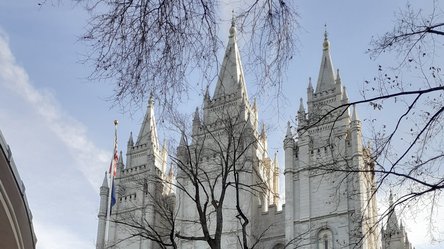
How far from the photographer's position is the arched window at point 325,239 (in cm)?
4138

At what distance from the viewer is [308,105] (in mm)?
46844

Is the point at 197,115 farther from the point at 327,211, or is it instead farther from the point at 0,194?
the point at 327,211

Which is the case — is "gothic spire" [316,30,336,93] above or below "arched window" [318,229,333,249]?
above

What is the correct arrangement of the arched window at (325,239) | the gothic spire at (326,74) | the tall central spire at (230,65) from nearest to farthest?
the tall central spire at (230,65), the arched window at (325,239), the gothic spire at (326,74)

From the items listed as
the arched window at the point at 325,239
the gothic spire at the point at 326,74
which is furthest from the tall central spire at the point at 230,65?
the gothic spire at the point at 326,74

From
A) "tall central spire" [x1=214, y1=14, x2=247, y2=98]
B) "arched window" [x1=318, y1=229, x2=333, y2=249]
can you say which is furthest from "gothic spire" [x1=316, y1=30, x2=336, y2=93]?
"tall central spire" [x1=214, y1=14, x2=247, y2=98]

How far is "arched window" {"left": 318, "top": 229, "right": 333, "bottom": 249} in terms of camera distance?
4138cm

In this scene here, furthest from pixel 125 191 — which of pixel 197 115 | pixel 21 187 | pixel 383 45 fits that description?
pixel 383 45

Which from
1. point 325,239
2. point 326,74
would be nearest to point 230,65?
point 325,239

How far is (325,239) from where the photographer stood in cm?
4166

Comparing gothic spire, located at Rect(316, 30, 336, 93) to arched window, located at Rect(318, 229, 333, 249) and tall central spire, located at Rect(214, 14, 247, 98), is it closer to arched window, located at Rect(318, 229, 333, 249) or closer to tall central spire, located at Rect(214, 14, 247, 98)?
arched window, located at Rect(318, 229, 333, 249)

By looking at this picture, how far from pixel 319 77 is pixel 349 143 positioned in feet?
23.3

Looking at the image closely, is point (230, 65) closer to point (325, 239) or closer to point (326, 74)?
point (325, 239)

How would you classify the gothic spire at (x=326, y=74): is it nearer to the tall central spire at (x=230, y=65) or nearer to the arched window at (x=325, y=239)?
the arched window at (x=325, y=239)
